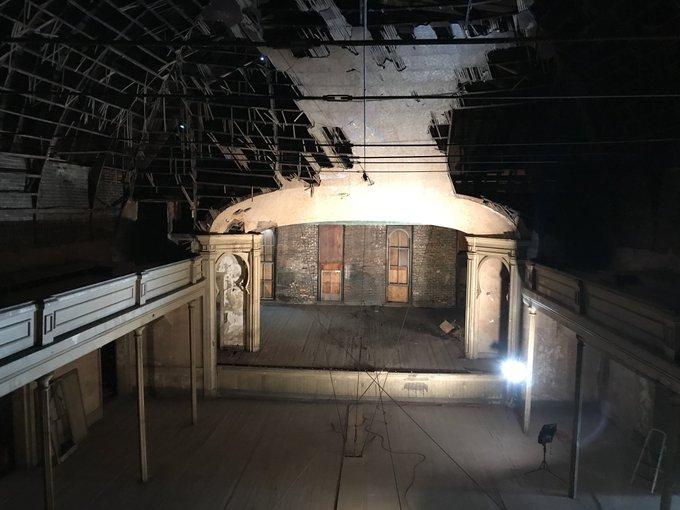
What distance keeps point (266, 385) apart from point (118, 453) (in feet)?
11.9

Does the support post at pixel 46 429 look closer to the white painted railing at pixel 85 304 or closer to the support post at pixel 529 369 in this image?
the white painted railing at pixel 85 304

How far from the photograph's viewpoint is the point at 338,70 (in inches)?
313

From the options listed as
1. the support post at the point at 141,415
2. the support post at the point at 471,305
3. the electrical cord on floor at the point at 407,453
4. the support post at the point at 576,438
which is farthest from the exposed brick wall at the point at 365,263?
the support post at the point at 141,415

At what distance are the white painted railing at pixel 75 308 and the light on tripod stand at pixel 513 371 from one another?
319 inches

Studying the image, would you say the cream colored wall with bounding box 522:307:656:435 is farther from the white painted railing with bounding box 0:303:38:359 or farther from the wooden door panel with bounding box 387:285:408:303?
the white painted railing with bounding box 0:303:38:359

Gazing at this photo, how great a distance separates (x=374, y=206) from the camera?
37.4 ft

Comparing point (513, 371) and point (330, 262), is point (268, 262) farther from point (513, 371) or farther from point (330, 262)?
point (513, 371)

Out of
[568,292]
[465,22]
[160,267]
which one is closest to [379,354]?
[568,292]

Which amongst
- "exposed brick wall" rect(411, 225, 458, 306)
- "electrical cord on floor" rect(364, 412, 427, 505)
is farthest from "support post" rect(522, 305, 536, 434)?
"exposed brick wall" rect(411, 225, 458, 306)

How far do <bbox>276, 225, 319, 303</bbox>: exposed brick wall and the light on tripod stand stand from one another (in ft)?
27.1

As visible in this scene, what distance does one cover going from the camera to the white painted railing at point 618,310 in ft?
17.8

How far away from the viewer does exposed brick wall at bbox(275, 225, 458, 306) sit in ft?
54.7

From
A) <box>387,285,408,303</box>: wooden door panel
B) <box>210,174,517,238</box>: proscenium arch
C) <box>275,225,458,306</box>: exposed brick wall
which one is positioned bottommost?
<box>387,285,408,303</box>: wooden door panel

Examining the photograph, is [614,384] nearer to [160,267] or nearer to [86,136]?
[160,267]
